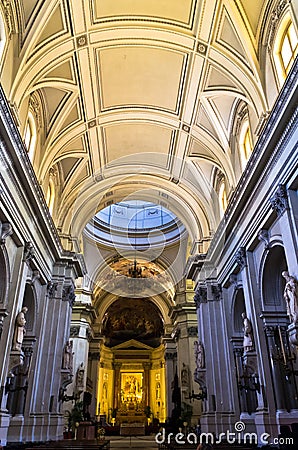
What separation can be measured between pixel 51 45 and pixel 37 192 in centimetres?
393

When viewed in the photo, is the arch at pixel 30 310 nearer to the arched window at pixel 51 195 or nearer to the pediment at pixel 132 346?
the arched window at pixel 51 195

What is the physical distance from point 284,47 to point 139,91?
5.22m

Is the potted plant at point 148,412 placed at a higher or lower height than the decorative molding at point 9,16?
lower

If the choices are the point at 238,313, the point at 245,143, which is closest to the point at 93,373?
the point at 238,313

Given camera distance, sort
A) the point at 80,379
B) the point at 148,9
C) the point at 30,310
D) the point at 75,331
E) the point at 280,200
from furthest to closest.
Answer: the point at 75,331 < the point at 80,379 < the point at 30,310 < the point at 148,9 < the point at 280,200

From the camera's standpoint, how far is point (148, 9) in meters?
10.7

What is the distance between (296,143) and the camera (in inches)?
312

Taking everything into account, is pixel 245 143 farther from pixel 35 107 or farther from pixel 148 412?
pixel 148 412

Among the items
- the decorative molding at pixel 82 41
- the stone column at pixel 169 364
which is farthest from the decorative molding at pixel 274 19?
the stone column at pixel 169 364

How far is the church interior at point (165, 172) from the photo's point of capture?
370 inches

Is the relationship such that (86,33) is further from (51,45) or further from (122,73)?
(122,73)

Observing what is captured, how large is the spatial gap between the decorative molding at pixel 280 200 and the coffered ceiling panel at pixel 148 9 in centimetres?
543

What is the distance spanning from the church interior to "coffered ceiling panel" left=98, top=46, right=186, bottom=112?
0.15ft

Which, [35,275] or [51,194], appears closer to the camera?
[35,275]
